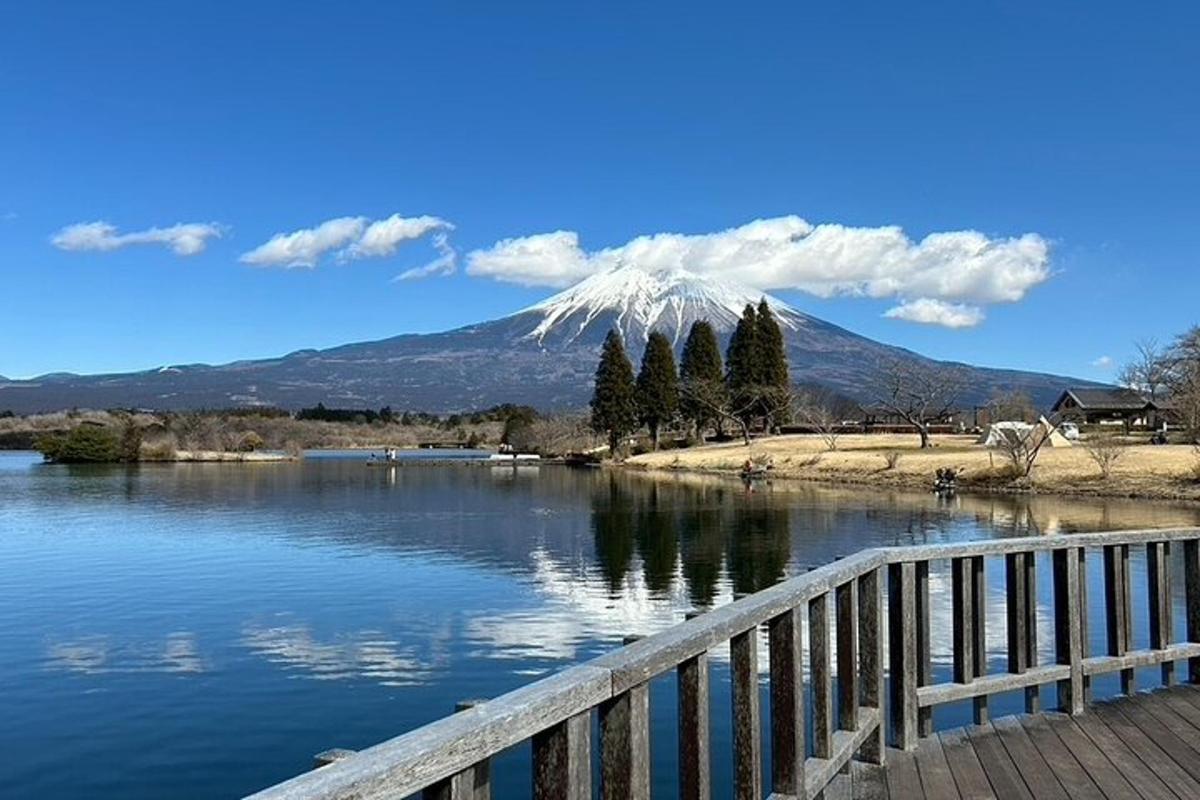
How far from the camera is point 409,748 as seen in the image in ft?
5.96

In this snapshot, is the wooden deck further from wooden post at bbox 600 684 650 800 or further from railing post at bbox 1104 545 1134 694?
wooden post at bbox 600 684 650 800

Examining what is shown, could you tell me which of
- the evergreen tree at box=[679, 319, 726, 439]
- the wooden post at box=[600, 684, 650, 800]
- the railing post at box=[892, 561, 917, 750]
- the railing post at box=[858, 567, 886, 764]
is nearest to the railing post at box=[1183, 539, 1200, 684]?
the railing post at box=[892, 561, 917, 750]

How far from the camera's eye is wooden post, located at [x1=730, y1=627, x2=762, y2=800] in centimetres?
319

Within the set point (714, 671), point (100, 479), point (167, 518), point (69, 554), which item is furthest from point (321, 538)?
point (100, 479)

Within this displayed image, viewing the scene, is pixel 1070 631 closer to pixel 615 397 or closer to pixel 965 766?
pixel 965 766

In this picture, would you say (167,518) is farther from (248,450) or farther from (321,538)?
(248,450)

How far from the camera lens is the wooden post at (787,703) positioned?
3.55 meters

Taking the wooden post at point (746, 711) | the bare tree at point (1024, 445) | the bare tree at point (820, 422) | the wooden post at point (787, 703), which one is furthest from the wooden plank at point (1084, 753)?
the bare tree at point (820, 422)

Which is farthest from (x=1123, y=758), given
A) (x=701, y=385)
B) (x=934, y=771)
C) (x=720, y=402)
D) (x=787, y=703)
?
(x=720, y=402)

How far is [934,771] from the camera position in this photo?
434 cm

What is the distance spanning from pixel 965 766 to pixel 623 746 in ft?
8.27

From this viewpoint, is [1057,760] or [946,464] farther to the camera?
[946,464]

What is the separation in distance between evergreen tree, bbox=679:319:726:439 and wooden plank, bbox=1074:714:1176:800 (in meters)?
66.9

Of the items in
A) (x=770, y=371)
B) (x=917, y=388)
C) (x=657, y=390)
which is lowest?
(x=917, y=388)
